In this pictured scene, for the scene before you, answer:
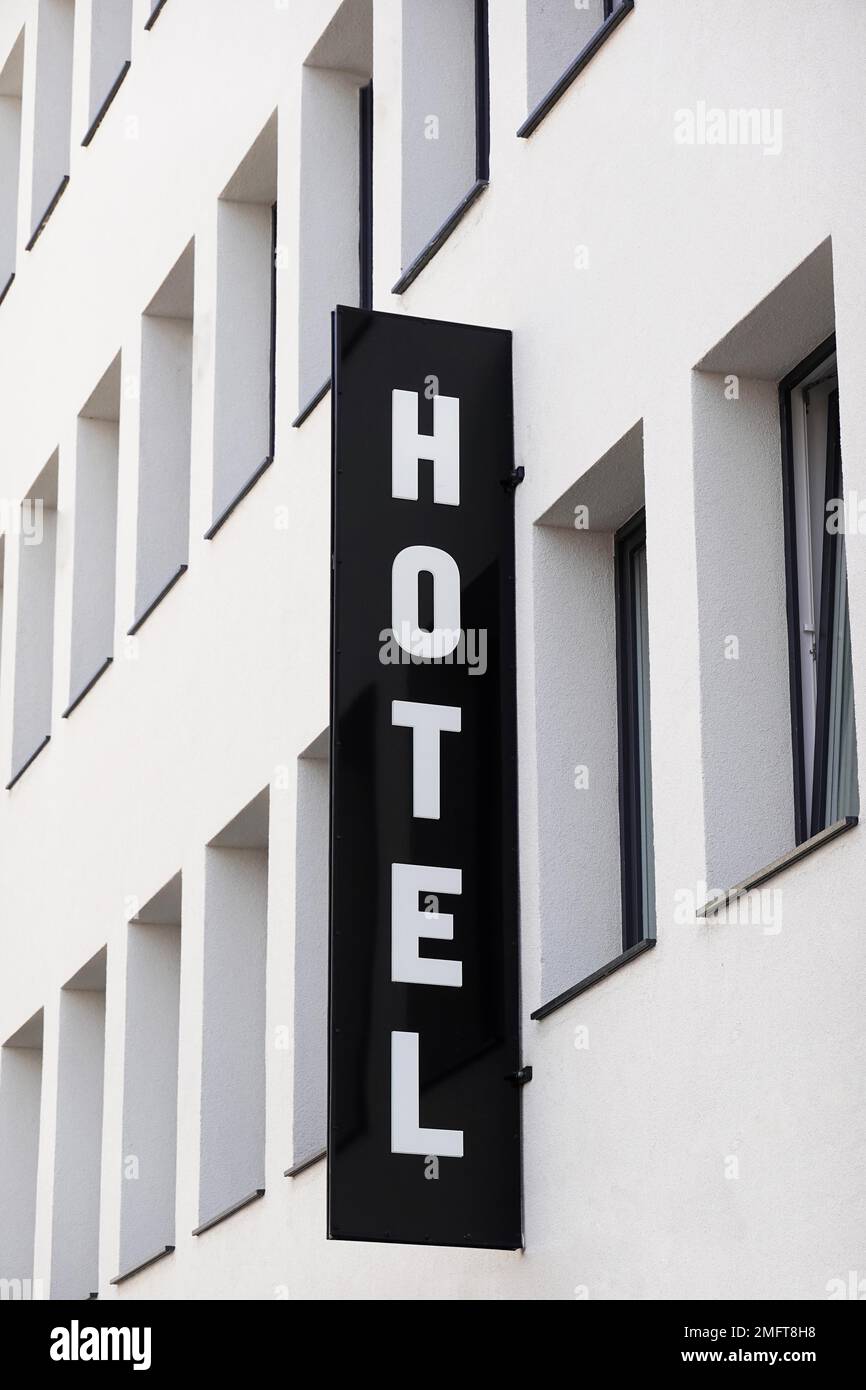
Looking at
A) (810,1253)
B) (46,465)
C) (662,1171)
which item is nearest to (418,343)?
(662,1171)

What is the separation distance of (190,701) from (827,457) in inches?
286

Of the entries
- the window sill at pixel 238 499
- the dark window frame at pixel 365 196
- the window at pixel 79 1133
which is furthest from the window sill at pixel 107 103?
the window at pixel 79 1133

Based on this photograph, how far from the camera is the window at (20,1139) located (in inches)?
824

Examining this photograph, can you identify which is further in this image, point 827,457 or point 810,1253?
point 827,457

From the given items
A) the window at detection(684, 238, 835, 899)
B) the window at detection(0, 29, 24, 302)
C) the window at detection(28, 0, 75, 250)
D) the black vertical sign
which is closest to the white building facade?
the window at detection(684, 238, 835, 899)

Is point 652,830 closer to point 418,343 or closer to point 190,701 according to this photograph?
point 418,343

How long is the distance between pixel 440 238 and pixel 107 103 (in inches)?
343

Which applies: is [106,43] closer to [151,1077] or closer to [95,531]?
[95,531]

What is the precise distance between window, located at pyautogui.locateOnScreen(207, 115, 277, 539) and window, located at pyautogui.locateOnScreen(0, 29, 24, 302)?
28.6ft

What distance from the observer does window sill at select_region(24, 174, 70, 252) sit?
919 inches

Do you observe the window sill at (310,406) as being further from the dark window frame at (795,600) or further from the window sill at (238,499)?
the dark window frame at (795,600)

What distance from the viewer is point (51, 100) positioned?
81.4 feet

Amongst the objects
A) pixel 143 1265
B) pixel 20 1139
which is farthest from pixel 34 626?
pixel 143 1265

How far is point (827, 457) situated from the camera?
1084 cm
